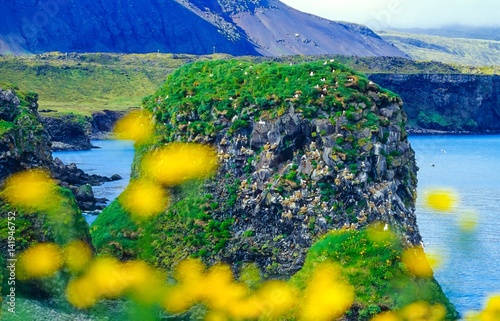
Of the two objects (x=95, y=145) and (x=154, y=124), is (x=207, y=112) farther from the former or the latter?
(x=95, y=145)

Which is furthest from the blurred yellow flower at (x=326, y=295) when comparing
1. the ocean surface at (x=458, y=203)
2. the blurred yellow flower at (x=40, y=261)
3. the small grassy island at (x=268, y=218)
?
the blurred yellow flower at (x=40, y=261)

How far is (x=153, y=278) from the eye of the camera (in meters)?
38.8

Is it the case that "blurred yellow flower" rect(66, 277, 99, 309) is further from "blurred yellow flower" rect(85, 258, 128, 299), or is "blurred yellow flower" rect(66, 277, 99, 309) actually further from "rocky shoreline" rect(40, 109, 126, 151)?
"rocky shoreline" rect(40, 109, 126, 151)

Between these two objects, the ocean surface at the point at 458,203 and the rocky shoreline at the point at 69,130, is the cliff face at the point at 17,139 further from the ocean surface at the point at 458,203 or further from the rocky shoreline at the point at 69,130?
the rocky shoreline at the point at 69,130

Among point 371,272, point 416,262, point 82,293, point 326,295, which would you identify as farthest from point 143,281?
point 416,262

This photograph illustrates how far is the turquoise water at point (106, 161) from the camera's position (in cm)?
8712

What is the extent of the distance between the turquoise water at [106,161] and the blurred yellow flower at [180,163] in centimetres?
2526

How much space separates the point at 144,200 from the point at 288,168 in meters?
9.09

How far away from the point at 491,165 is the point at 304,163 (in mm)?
92804

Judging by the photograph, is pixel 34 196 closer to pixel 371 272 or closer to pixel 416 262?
pixel 371 272

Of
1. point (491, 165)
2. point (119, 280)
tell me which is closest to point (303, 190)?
point (119, 280)

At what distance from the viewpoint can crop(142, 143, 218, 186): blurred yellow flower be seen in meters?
40.4

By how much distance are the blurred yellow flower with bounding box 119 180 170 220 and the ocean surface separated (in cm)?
1494

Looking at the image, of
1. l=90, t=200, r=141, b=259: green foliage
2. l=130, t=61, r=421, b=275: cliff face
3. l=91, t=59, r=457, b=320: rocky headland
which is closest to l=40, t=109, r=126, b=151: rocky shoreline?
l=90, t=200, r=141, b=259: green foliage
